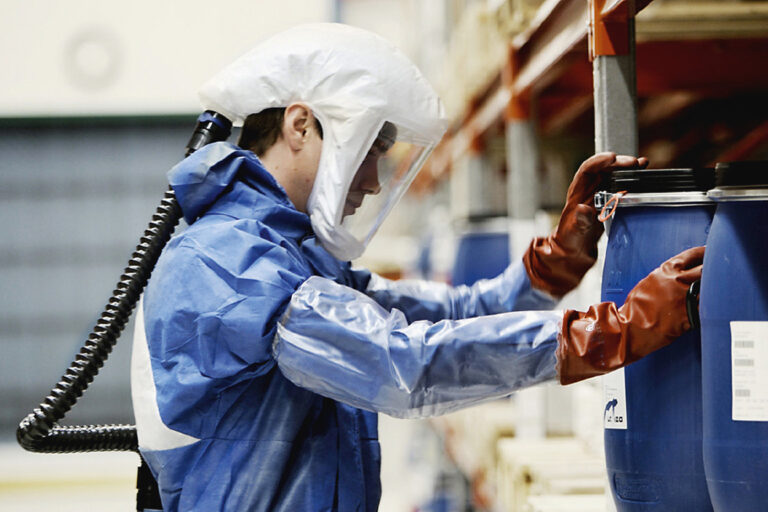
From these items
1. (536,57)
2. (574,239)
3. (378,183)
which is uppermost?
(536,57)

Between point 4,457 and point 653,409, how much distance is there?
10399mm

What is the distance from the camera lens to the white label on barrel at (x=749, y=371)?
5.12 feet

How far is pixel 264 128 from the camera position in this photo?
2656mm

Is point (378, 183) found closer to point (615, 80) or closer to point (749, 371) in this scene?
point (615, 80)

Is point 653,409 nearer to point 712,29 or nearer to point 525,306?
point 525,306

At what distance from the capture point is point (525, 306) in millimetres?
2965

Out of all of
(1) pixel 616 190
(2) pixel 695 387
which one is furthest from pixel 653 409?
(1) pixel 616 190

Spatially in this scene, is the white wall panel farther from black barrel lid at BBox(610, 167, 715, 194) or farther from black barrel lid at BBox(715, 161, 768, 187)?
black barrel lid at BBox(715, 161, 768, 187)

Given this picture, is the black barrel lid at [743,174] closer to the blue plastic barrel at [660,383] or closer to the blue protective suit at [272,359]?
the blue plastic barrel at [660,383]

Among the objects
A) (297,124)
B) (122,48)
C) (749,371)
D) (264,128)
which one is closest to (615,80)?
(297,124)

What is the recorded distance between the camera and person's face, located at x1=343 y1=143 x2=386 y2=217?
267cm

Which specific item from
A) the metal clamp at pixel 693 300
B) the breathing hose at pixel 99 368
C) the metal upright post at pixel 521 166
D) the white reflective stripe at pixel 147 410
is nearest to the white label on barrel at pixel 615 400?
the metal clamp at pixel 693 300

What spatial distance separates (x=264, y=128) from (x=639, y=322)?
4.11ft

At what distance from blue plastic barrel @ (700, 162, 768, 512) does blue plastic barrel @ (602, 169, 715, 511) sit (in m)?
0.21
